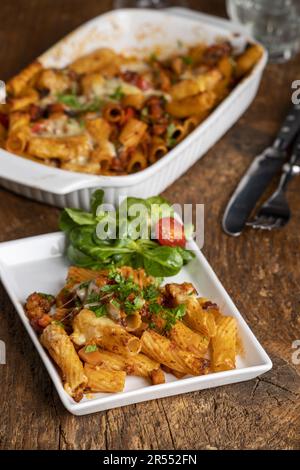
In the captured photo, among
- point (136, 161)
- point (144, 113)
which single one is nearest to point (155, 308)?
point (136, 161)

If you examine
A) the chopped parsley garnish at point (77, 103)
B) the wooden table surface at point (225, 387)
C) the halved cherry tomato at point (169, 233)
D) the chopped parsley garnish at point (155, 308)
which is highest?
the chopped parsley garnish at point (77, 103)

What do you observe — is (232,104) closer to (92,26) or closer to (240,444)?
(92,26)

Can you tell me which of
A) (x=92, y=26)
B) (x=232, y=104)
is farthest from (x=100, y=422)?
(x=92, y=26)

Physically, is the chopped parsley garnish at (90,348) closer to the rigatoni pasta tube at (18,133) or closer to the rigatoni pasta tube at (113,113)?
the rigatoni pasta tube at (18,133)

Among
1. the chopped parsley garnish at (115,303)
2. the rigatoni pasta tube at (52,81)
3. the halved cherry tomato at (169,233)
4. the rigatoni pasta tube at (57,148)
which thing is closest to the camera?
the chopped parsley garnish at (115,303)

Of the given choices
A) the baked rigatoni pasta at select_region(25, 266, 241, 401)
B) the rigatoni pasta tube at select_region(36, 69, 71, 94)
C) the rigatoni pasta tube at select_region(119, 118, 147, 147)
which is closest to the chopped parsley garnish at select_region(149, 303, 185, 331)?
the baked rigatoni pasta at select_region(25, 266, 241, 401)

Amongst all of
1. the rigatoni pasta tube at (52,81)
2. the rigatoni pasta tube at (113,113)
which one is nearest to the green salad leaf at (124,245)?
the rigatoni pasta tube at (113,113)

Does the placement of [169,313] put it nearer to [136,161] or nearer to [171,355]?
[171,355]
